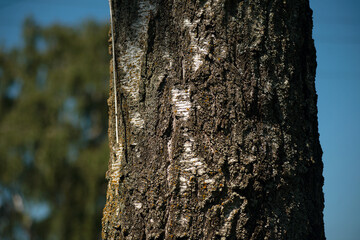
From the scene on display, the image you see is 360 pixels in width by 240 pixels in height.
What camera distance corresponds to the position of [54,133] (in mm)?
9656

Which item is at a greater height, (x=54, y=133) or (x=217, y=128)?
(x=217, y=128)

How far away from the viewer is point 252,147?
111cm

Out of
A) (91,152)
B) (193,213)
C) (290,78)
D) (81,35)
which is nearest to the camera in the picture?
(193,213)

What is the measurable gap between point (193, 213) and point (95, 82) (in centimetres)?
1000

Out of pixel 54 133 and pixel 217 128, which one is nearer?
pixel 217 128

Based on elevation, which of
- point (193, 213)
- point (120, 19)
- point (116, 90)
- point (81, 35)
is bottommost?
point (193, 213)

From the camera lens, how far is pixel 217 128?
43.5 inches

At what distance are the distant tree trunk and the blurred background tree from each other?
854cm

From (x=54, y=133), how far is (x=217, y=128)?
363 inches

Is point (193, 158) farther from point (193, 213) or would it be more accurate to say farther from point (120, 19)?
point (120, 19)

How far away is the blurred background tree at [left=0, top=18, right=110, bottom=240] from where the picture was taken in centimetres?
954

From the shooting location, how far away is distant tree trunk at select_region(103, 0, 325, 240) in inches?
42.8

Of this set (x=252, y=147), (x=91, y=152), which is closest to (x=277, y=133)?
(x=252, y=147)

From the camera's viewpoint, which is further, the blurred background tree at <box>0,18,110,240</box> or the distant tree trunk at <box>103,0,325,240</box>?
the blurred background tree at <box>0,18,110,240</box>
